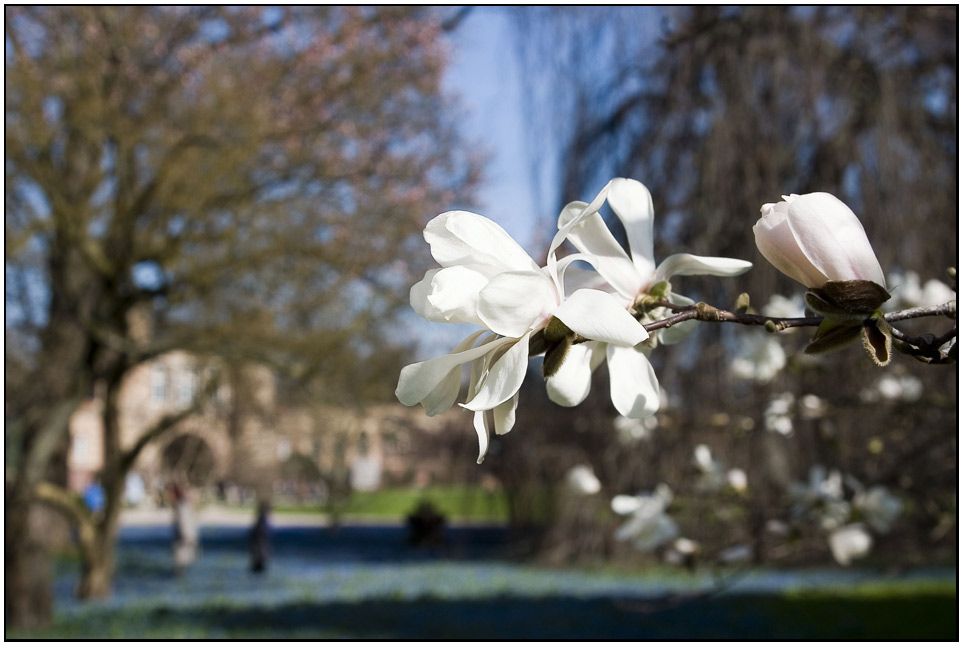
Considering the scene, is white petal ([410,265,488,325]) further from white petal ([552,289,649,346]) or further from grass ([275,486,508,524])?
grass ([275,486,508,524])

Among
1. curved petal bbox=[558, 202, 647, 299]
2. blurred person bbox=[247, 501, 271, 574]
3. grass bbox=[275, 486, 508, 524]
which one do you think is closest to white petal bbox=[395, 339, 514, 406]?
curved petal bbox=[558, 202, 647, 299]

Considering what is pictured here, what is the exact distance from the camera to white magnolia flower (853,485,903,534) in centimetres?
145

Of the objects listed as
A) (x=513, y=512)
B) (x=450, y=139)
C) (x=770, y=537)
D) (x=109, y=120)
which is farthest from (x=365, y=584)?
(x=770, y=537)

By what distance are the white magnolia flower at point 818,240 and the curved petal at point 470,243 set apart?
11 cm

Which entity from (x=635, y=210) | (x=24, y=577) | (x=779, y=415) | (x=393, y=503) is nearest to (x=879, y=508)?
(x=779, y=415)

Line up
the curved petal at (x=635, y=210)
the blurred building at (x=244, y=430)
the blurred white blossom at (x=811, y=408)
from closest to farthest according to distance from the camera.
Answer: the curved petal at (x=635, y=210)
the blurred white blossom at (x=811, y=408)
the blurred building at (x=244, y=430)

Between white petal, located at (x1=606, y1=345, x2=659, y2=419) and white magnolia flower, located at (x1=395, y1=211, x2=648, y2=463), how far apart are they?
59mm

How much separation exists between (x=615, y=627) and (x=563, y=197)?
2065mm

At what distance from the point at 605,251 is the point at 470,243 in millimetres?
104

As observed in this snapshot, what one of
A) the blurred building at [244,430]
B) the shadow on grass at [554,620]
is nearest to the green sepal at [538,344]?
the blurred building at [244,430]

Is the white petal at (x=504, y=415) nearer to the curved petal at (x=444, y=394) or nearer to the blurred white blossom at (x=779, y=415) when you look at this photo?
the curved petal at (x=444, y=394)

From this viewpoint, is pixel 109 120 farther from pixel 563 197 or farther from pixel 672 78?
pixel 672 78

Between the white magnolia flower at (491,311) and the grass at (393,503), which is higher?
the white magnolia flower at (491,311)

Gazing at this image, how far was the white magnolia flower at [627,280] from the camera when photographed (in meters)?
0.46
